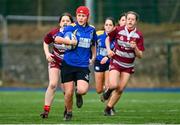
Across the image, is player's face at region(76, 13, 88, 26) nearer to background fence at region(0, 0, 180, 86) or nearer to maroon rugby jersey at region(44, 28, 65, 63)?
maroon rugby jersey at region(44, 28, 65, 63)

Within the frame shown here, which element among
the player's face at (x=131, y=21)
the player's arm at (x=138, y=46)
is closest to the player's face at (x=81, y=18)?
the player's arm at (x=138, y=46)

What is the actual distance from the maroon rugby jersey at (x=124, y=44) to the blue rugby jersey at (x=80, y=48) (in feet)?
4.69

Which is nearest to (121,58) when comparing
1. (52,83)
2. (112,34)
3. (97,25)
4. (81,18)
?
(112,34)

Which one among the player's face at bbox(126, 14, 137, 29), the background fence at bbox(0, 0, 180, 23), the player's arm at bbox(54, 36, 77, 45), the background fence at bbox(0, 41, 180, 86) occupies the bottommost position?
the background fence at bbox(0, 41, 180, 86)

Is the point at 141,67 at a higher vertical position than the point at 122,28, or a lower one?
lower

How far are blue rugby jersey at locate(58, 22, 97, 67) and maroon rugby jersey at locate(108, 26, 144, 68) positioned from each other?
143 cm

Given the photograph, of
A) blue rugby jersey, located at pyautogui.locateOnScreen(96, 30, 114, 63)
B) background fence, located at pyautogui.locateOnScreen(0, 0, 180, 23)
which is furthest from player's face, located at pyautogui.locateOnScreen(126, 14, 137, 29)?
background fence, located at pyautogui.locateOnScreen(0, 0, 180, 23)

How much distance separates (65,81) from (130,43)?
5.69 ft

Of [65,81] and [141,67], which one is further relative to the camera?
[141,67]

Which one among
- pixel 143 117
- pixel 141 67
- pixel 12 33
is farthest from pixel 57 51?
pixel 12 33

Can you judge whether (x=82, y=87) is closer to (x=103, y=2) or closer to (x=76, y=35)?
(x=76, y=35)

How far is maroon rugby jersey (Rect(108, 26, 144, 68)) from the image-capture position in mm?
13883

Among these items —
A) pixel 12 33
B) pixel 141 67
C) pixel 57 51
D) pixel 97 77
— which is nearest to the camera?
pixel 57 51

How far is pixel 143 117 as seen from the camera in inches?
518
